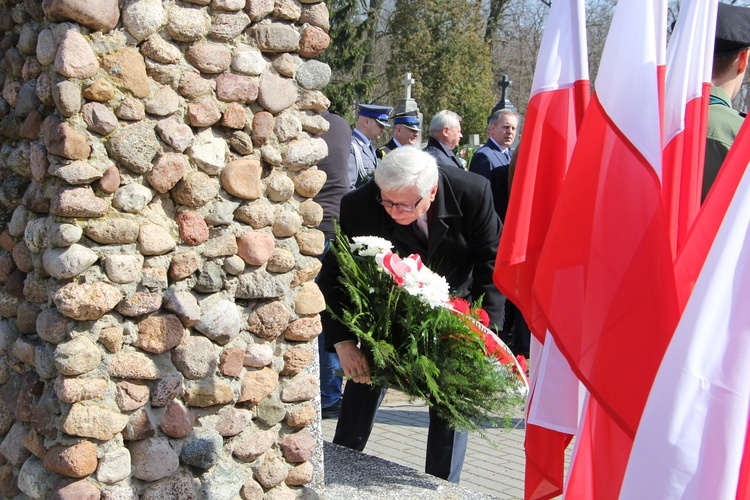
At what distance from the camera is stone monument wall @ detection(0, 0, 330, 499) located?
2.37m

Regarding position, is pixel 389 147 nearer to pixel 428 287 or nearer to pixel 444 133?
pixel 444 133

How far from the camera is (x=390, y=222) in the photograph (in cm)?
372

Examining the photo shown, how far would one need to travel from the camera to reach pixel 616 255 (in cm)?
194

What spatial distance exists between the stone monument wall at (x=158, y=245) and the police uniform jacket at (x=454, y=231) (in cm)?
75

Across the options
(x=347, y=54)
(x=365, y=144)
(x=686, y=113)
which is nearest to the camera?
(x=686, y=113)

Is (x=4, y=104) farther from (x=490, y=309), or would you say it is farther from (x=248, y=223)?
(x=490, y=309)

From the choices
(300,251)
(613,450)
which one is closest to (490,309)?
(300,251)

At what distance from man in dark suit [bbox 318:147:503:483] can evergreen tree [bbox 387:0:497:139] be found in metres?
16.9

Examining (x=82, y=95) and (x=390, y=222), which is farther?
(x=390, y=222)

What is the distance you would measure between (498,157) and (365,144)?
1107 millimetres

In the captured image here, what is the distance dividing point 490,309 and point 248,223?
1.31 meters

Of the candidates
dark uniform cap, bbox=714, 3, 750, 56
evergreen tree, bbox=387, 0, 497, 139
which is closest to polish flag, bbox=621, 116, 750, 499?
dark uniform cap, bbox=714, 3, 750, 56

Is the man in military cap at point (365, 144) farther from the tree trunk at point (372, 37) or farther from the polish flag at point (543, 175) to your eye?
the tree trunk at point (372, 37)

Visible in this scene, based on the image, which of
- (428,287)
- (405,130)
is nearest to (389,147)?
(405,130)
